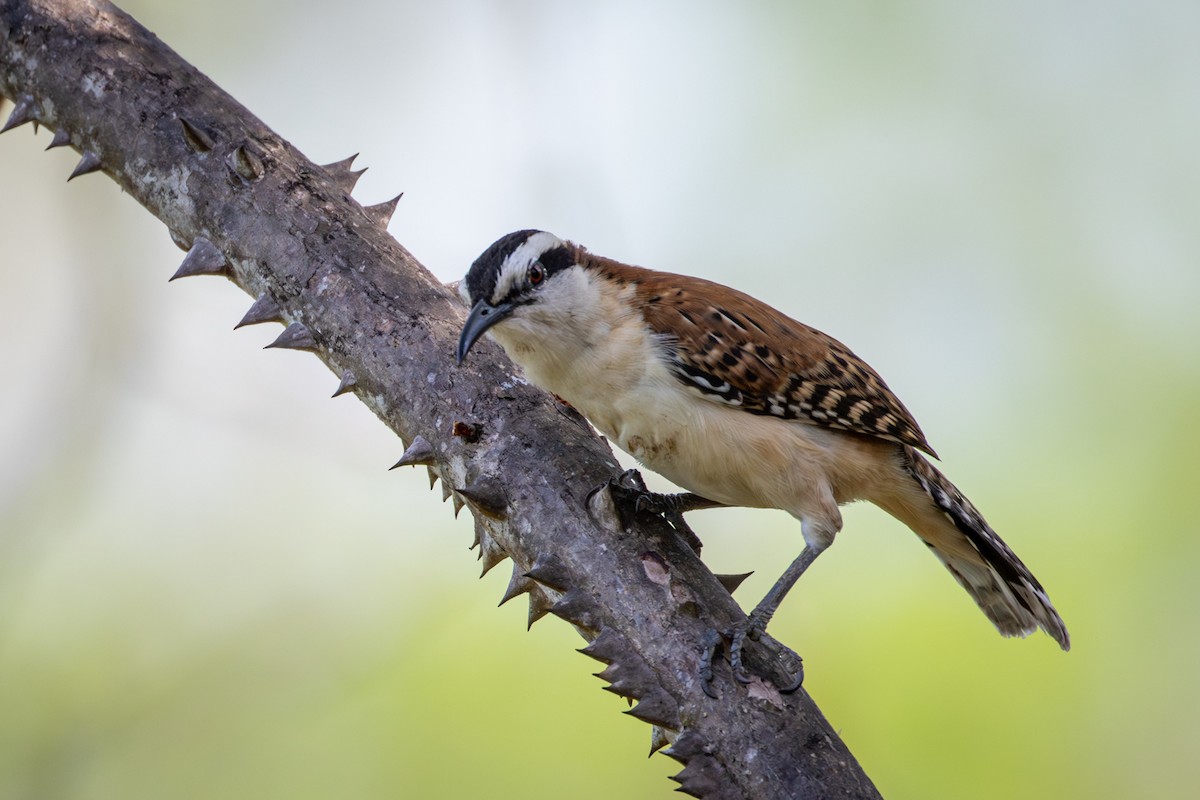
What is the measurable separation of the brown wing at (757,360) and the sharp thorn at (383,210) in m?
0.55

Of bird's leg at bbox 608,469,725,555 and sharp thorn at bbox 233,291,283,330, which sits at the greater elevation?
bird's leg at bbox 608,469,725,555

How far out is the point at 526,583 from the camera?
6.79 feet

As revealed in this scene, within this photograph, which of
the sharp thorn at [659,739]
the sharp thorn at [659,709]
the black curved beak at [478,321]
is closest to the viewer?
the sharp thorn at [659,709]

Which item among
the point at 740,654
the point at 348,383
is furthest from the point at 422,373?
the point at 740,654

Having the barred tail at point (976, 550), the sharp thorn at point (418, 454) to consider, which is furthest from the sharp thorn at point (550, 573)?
the barred tail at point (976, 550)

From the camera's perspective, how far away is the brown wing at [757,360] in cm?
259

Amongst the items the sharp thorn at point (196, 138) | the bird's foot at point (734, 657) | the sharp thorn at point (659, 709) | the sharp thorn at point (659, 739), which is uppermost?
the sharp thorn at point (196, 138)

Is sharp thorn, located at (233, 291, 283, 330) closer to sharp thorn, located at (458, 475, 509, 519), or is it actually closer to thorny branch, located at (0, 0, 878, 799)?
thorny branch, located at (0, 0, 878, 799)

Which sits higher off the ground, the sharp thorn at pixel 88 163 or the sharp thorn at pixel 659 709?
the sharp thorn at pixel 88 163

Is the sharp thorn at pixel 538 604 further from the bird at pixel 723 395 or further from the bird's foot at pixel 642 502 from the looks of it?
the bird at pixel 723 395

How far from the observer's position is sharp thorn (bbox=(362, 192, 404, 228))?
2.54m

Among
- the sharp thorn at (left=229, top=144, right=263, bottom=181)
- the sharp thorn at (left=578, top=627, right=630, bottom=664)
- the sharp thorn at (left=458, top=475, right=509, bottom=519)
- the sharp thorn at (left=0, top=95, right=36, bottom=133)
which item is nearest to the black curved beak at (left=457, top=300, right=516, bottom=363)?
the sharp thorn at (left=458, top=475, right=509, bottom=519)

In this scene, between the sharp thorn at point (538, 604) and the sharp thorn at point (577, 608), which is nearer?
the sharp thorn at point (577, 608)

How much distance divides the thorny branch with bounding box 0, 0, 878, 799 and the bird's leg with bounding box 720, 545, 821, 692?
0.10 feet
